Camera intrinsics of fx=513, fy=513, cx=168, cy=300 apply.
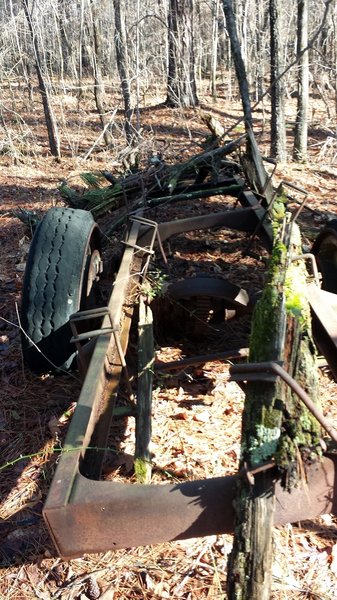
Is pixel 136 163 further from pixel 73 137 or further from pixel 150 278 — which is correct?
pixel 73 137

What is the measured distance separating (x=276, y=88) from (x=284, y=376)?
937 cm

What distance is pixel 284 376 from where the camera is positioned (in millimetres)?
1414

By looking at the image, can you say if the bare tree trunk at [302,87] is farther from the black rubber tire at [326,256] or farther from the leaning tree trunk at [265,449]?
the leaning tree trunk at [265,449]

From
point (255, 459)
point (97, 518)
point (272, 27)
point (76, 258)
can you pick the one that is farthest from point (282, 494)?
point (272, 27)

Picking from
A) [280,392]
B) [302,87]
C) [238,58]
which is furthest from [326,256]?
[302,87]

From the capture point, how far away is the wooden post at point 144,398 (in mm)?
2324

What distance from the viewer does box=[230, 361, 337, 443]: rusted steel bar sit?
1406 millimetres

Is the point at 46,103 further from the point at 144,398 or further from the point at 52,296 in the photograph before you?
the point at 144,398

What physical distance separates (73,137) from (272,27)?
20.1 feet

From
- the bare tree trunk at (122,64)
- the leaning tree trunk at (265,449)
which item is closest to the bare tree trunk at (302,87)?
the bare tree trunk at (122,64)

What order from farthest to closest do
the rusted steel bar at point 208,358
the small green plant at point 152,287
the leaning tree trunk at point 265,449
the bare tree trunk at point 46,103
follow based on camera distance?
the bare tree trunk at point 46,103 < the small green plant at point 152,287 < the rusted steel bar at point 208,358 < the leaning tree trunk at point 265,449

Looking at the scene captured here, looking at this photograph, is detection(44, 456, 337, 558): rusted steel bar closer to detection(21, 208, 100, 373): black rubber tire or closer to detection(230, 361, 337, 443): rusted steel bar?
detection(230, 361, 337, 443): rusted steel bar

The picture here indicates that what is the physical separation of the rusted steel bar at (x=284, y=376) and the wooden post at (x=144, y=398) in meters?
1.05

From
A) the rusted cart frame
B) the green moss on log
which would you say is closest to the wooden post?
the rusted cart frame
